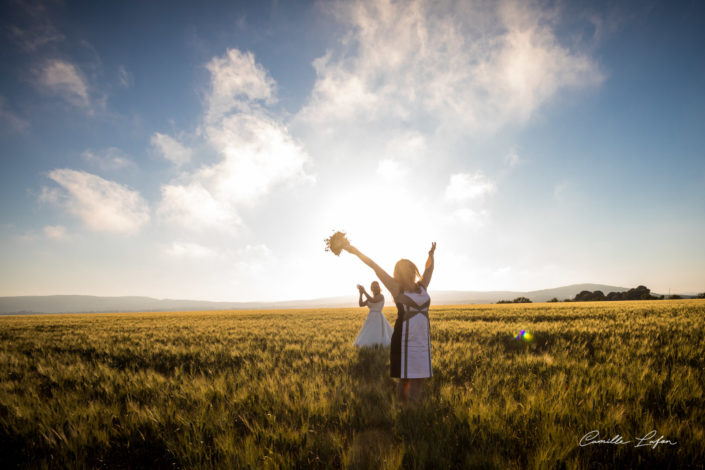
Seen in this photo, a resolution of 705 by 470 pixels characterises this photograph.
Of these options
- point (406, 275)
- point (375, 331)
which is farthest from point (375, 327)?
point (406, 275)

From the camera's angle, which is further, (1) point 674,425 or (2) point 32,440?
(2) point 32,440

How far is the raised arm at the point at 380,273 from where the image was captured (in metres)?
3.69

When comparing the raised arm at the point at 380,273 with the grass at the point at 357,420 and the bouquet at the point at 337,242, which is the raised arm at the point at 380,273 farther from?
the grass at the point at 357,420

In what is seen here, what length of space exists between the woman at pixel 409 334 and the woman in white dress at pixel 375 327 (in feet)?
13.9

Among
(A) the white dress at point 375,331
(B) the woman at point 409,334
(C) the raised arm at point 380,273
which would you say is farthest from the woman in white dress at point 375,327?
(C) the raised arm at point 380,273

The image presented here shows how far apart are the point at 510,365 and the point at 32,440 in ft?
23.1

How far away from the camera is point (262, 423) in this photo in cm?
329

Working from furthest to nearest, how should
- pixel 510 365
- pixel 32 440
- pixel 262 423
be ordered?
pixel 510 365 → pixel 262 423 → pixel 32 440

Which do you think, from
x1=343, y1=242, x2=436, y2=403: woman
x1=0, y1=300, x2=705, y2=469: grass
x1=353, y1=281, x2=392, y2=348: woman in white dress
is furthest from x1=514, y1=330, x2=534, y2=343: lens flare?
x1=343, y1=242, x2=436, y2=403: woman

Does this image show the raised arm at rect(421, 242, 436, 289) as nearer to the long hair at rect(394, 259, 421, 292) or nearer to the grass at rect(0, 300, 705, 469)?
the long hair at rect(394, 259, 421, 292)

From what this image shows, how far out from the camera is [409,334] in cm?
399

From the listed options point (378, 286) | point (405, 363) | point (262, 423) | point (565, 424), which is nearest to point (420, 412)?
point (405, 363)

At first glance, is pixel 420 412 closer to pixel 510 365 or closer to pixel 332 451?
pixel 332 451

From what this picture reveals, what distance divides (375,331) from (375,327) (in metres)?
0.12
